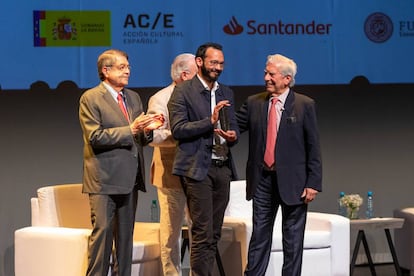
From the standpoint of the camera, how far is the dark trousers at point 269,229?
620cm

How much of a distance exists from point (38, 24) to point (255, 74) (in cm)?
175

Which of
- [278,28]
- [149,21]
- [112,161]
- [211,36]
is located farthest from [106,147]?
[278,28]

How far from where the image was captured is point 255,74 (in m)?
7.63

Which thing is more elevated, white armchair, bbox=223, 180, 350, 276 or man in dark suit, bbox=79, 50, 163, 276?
man in dark suit, bbox=79, 50, 163, 276

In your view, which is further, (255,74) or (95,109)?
(255,74)

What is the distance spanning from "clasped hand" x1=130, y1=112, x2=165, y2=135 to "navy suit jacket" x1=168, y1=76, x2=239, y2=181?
19 cm

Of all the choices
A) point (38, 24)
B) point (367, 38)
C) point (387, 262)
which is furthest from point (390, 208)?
point (38, 24)

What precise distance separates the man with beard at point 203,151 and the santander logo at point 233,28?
5.01 feet

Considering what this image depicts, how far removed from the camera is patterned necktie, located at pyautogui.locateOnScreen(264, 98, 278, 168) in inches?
244

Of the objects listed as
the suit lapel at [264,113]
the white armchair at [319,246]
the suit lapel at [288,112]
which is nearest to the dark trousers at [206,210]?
the suit lapel at [264,113]

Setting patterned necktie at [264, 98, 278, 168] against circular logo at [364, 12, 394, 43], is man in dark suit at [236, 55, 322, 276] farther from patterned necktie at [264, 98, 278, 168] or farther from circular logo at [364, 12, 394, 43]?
circular logo at [364, 12, 394, 43]

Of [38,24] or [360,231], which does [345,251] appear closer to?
[360,231]

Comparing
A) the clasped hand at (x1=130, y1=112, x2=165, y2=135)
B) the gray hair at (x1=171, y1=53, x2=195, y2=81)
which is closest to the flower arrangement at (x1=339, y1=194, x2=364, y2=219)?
the gray hair at (x1=171, y1=53, x2=195, y2=81)

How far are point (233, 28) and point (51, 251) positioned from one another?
2.31m
